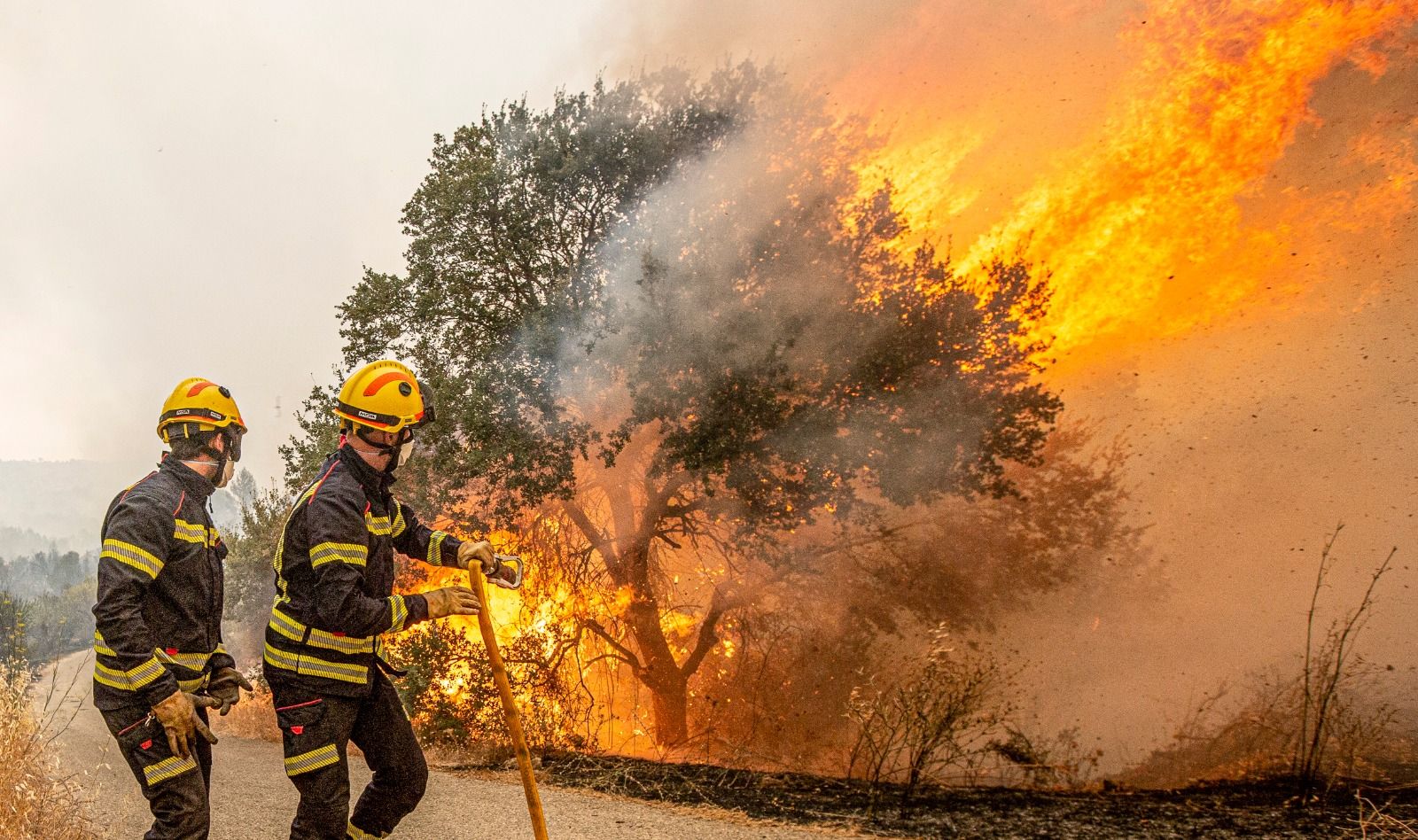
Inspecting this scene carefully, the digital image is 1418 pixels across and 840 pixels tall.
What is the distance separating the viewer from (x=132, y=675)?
2977mm

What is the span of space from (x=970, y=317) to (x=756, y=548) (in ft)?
13.0

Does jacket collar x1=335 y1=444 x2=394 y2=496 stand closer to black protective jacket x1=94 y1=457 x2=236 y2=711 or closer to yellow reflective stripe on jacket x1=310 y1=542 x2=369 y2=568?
yellow reflective stripe on jacket x1=310 y1=542 x2=369 y2=568

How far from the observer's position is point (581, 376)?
984 centimetres

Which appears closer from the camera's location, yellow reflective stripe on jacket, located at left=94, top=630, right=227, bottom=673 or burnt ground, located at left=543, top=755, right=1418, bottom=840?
yellow reflective stripe on jacket, located at left=94, top=630, right=227, bottom=673

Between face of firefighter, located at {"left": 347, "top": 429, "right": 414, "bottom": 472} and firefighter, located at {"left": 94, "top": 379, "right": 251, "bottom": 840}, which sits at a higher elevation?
face of firefighter, located at {"left": 347, "top": 429, "right": 414, "bottom": 472}

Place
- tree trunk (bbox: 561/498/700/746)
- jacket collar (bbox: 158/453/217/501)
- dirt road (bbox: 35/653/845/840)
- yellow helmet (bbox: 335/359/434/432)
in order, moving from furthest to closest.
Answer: tree trunk (bbox: 561/498/700/746)
dirt road (bbox: 35/653/845/840)
jacket collar (bbox: 158/453/217/501)
yellow helmet (bbox: 335/359/434/432)

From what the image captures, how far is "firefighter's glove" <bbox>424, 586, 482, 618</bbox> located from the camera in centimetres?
318

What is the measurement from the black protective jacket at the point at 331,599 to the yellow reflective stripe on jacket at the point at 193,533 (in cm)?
50

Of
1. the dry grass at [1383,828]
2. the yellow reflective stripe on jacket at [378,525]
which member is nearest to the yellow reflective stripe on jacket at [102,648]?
the yellow reflective stripe on jacket at [378,525]

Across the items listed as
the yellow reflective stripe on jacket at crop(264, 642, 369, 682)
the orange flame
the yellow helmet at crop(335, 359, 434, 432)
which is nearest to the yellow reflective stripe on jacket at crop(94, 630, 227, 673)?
the yellow reflective stripe on jacket at crop(264, 642, 369, 682)

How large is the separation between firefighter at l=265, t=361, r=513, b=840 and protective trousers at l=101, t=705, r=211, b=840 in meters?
0.41

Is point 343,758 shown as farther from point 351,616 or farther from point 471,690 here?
point 471,690

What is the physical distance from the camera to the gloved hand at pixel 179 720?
299 centimetres

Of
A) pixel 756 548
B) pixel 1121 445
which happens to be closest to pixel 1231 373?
pixel 1121 445
